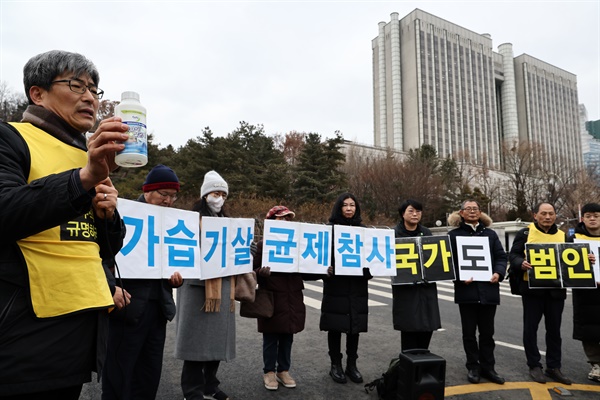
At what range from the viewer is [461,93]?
97312mm

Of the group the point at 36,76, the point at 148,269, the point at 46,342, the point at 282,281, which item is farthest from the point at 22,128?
the point at 282,281

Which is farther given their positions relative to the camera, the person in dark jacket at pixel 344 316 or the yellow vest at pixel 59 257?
the person in dark jacket at pixel 344 316

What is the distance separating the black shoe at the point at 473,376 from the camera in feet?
14.8

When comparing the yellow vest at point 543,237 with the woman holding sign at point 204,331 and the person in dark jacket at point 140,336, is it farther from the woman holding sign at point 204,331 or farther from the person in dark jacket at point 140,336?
the person in dark jacket at point 140,336

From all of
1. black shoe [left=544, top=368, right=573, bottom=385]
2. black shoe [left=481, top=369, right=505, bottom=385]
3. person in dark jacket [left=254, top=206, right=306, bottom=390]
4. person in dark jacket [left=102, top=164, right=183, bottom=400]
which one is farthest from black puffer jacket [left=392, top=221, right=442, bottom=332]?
person in dark jacket [left=102, top=164, right=183, bottom=400]

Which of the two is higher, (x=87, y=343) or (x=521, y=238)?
(x=521, y=238)

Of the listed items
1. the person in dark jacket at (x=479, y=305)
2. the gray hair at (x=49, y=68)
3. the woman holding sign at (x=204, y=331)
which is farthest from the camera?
the person in dark jacket at (x=479, y=305)

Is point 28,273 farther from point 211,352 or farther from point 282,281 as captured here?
point 282,281

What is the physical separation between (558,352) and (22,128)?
19.2 feet

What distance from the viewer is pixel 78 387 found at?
1538 millimetres

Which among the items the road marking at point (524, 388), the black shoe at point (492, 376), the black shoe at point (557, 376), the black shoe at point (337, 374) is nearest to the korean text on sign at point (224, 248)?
the black shoe at point (337, 374)

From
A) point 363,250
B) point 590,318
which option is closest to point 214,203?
point 363,250

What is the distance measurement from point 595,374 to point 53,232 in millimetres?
5998

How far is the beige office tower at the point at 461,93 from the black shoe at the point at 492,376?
268 feet
